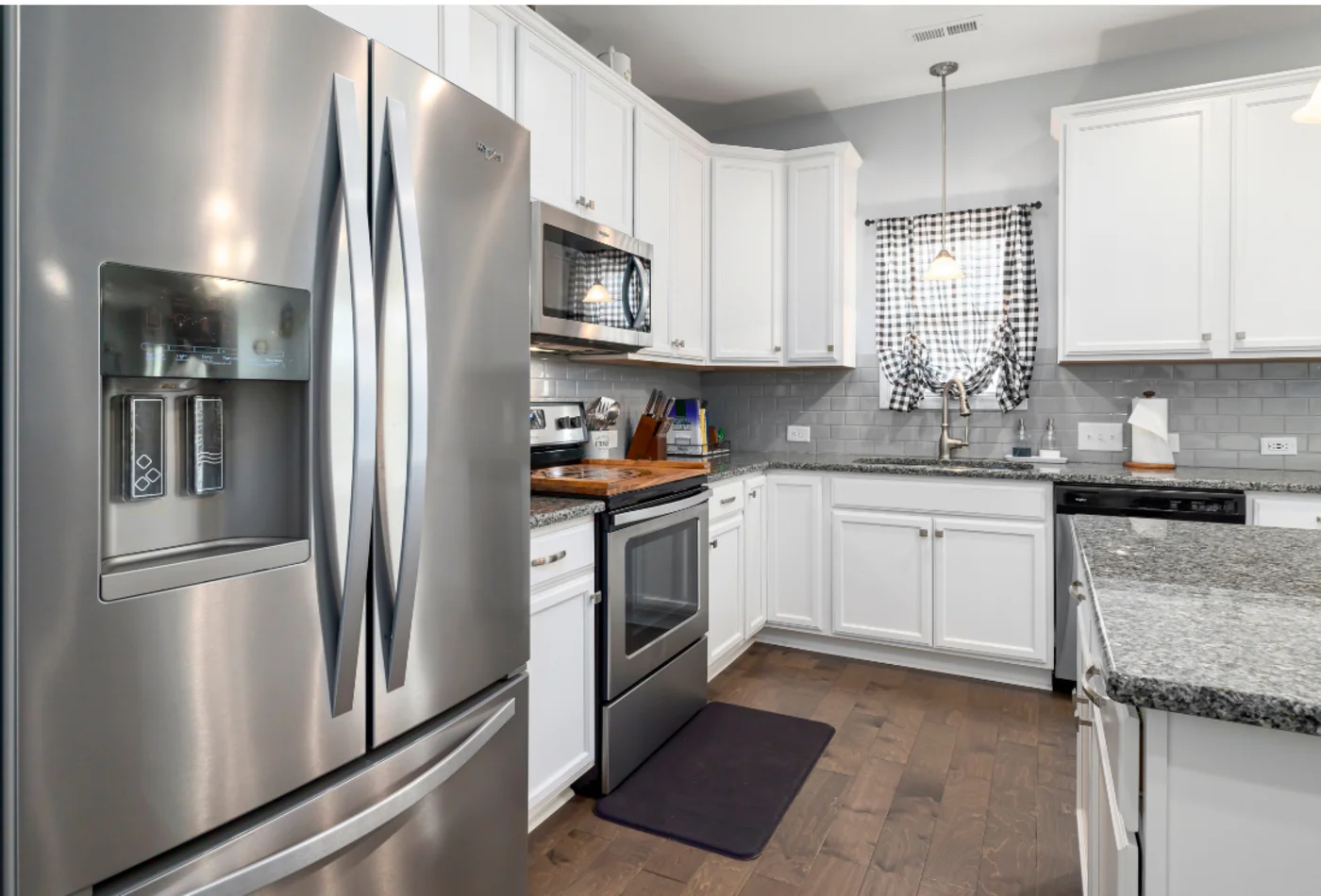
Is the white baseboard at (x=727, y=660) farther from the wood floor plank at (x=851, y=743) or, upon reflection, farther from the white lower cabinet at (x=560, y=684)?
the white lower cabinet at (x=560, y=684)

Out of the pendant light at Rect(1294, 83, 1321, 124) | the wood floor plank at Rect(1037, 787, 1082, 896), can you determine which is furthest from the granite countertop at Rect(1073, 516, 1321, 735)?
the wood floor plank at Rect(1037, 787, 1082, 896)

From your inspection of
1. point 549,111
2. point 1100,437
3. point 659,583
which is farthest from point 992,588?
point 549,111

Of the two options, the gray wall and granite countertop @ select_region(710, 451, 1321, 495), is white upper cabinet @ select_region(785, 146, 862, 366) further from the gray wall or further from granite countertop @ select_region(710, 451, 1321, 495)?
granite countertop @ select_region(710, 451, 1321, 495)

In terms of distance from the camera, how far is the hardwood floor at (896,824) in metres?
1.89

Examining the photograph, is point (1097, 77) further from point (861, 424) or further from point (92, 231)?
point (92, 231)

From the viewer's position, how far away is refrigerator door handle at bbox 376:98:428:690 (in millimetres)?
1194

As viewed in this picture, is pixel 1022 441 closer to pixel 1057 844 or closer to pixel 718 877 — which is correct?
pixel 1057 844

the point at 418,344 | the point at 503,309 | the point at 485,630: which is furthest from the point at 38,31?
the point at 485,630

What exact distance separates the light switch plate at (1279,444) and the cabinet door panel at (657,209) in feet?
8.25

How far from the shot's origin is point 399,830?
1259mm

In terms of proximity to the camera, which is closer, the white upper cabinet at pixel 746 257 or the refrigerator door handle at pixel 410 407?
the refrigerator door handle at pixel 410 407

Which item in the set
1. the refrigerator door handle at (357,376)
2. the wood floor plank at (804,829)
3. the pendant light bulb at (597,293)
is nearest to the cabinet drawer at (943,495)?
the wood floor plank at (804,829)

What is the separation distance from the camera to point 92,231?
844 mm

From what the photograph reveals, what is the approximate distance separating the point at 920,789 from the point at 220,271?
2295 mm
